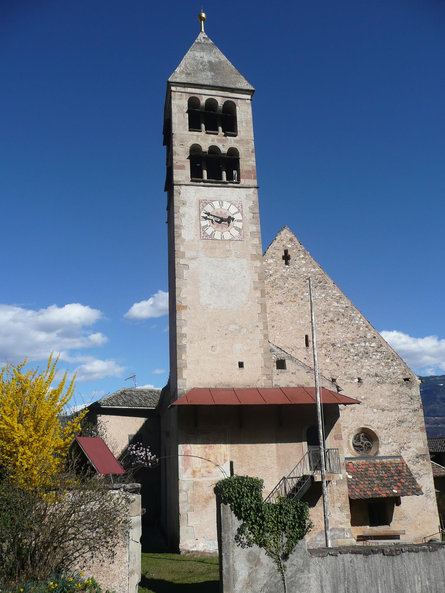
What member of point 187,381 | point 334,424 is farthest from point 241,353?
point 334,424

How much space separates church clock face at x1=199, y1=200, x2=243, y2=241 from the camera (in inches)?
893

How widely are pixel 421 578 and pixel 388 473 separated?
9604 mm

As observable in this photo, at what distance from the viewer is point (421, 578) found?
12148 mm

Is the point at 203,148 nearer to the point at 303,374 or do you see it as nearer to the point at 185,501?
the point at 303,374

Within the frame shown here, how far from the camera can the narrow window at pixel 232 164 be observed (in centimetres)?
2426

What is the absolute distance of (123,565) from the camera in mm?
12102

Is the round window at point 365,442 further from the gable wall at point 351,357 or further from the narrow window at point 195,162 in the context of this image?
the narrow window at point 195,162

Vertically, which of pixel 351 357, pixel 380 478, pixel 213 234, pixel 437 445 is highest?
pixel 213 234

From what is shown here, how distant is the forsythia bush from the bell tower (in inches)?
184

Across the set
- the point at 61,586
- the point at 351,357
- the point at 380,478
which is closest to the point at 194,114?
the point at 351,357

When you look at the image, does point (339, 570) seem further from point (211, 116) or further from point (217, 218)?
point (211, 116)

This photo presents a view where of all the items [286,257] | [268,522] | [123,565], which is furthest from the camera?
[286,257]

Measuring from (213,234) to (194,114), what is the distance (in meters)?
6.96

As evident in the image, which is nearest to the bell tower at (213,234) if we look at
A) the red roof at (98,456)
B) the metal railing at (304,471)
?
the metal railing at (304,471)
